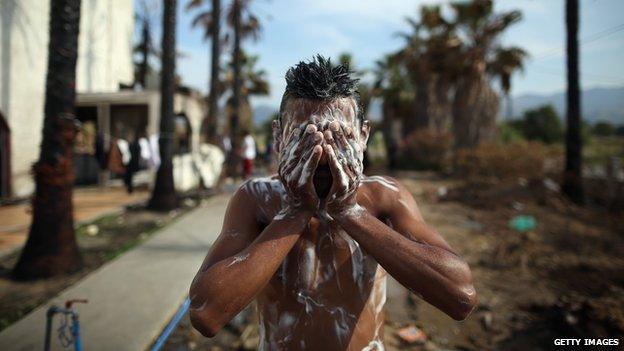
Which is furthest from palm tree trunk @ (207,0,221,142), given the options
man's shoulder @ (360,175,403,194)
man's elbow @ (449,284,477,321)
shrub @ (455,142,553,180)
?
man's elbow @ (449,284,477,321)

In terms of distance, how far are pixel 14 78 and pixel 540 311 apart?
11.4 meters

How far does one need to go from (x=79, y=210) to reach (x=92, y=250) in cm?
300

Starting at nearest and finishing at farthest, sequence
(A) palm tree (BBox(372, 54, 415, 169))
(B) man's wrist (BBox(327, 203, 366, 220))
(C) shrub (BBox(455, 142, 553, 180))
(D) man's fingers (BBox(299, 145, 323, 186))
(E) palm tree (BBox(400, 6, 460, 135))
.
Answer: (D) man's fingers (BBox(299, 145, 323, 186)) → (B) man's wrist (BBox(327, 203, 366, 220)) → (C) shrub (BBox(455, 142, 553, 180)) → (E) palm tree (BBox(400, 6, 460, 135)) → (A) palm tree (BBox(372, 54, 415, 169))

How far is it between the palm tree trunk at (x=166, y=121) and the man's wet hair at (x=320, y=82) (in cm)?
780

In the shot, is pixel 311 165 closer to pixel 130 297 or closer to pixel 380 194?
pixel 380 194

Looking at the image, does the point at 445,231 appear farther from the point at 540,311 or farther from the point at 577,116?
the point at 577,116

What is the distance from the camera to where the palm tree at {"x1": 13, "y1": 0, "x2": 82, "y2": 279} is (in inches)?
178

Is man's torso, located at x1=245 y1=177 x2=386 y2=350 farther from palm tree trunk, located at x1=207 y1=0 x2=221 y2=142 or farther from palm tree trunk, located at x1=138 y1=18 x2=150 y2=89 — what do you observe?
palm tree trunk, located at x1=138 y1=18 x2=150 y2=89

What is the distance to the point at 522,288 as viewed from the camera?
188 inches

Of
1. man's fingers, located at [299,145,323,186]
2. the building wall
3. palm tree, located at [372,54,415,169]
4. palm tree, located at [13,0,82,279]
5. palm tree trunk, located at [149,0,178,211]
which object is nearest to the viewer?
man's fingers, located at [299,145,323,186]

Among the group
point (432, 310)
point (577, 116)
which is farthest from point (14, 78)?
point (577, 116)

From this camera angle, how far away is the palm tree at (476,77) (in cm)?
1576

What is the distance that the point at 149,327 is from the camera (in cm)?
334

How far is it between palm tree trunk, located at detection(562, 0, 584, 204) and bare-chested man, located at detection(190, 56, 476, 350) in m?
10.0
